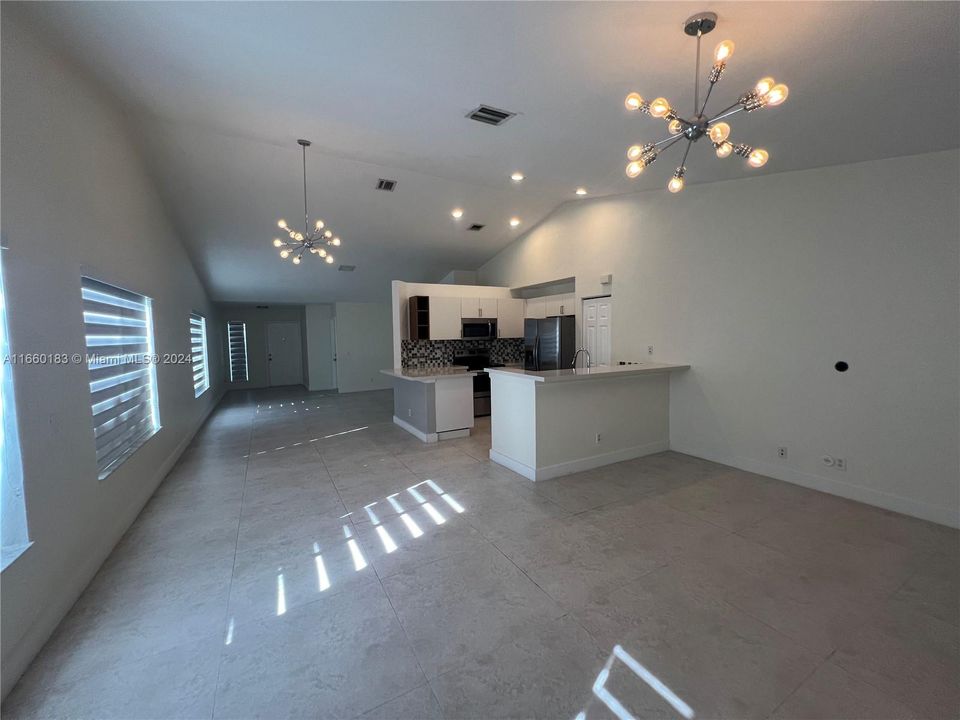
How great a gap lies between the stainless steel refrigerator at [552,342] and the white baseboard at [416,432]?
1937 mm

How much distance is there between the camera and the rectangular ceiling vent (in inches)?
118

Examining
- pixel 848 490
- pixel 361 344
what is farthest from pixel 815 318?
pixel 361 344

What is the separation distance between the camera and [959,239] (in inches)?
105

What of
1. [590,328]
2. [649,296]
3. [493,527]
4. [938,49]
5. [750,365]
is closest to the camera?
[938,49]

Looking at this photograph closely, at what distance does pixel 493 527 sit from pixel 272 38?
3352mm

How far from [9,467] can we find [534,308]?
641 centimetres

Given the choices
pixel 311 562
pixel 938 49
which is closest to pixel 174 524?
pixel 311 562

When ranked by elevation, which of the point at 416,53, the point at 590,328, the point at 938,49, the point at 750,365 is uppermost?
the point at 416,53

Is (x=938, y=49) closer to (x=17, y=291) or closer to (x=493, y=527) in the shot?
(x=493, y=527)

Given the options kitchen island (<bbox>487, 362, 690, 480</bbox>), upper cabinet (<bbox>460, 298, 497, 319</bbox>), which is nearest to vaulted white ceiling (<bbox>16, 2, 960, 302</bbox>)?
kitchen island (<bbox>487, 362, 690, 480</bbox>)

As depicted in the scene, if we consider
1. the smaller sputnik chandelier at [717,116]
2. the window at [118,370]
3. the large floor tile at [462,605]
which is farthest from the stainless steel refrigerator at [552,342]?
the window at [118,370]

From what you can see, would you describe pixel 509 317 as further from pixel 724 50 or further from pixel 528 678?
pixel 528 678

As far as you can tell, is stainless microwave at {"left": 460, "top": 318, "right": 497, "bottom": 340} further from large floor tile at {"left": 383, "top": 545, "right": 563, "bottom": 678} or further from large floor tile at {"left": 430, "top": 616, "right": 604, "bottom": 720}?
large floor tile at {"left": 430, "top": 616, "right": 604, "bottom": 720}

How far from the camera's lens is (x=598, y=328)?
5457mm
